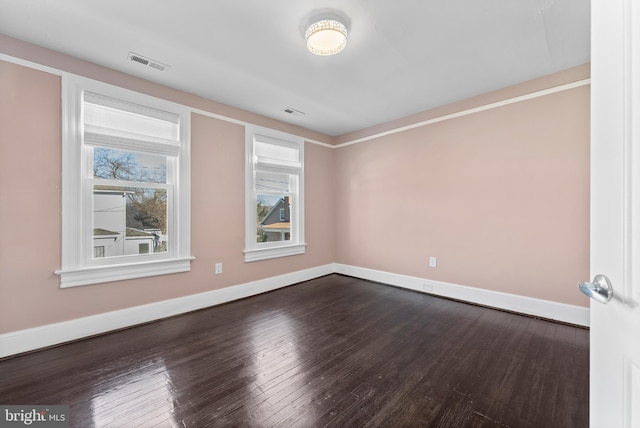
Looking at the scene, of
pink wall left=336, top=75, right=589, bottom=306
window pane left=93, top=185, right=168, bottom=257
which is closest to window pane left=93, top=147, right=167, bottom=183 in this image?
window pane left=93, top=185, right=168, bottom=257

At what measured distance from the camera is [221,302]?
328 centimetres

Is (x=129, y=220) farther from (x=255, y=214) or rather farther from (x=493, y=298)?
(x=493, y=298)

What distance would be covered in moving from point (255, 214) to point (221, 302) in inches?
48.0

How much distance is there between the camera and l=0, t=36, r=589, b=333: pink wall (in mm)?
2154

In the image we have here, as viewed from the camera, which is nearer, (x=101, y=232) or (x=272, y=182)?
(x=101, y=232)

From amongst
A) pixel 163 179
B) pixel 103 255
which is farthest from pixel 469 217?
pixel 103 255

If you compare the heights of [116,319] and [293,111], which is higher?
[293,111]

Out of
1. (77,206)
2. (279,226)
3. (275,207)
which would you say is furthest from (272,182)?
(77,206)

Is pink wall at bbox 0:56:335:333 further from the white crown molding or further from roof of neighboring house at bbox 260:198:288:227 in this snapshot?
roof of neighboring house at bbox 260:198:288:227

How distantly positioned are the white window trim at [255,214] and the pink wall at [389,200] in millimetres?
103

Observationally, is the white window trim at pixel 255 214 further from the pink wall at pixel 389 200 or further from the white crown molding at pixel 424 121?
the white crown molding at pixel 424 121
